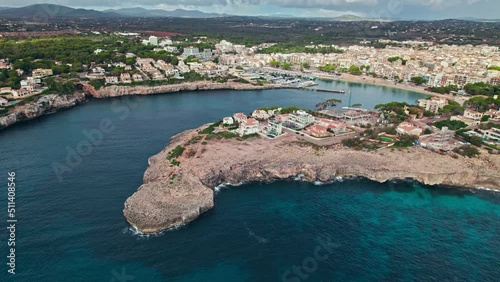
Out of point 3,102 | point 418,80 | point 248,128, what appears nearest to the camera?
point 248,128

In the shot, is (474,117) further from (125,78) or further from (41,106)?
(41,106)

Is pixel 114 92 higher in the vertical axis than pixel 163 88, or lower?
lower

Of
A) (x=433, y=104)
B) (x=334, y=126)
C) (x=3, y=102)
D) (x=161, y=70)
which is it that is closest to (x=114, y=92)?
(x=161, y=70)

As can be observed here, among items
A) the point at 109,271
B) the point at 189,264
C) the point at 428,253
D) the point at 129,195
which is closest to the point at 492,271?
the point at 428,253

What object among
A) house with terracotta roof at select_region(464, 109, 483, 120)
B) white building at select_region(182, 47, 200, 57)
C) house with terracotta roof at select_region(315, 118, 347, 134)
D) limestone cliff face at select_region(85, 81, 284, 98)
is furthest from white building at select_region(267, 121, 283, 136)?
white building at select_region(182, 47, 200, 57)

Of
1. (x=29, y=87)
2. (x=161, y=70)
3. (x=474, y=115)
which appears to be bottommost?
(x=474, y=115)

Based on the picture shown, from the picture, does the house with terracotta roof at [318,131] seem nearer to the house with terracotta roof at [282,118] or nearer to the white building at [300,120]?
the white building at [300,120]

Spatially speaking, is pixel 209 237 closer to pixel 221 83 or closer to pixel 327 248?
pixel 327 248
